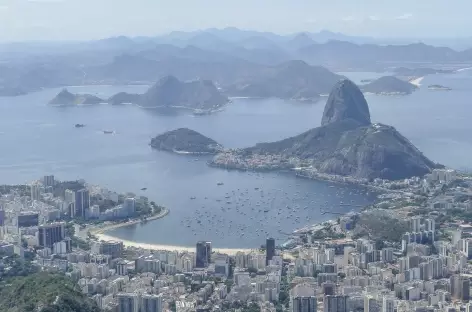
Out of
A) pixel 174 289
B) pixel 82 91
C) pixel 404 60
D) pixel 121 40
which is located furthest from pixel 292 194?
pixel 121 40

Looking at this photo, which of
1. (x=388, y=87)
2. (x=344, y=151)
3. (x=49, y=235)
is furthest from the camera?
(x=388, y=87)

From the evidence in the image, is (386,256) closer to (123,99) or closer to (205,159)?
(205,159)

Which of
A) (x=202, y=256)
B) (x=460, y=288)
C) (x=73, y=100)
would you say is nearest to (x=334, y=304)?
(x=460, y=288)

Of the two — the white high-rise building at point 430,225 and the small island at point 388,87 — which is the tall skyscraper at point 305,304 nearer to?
the white high-rise building at point 430,225

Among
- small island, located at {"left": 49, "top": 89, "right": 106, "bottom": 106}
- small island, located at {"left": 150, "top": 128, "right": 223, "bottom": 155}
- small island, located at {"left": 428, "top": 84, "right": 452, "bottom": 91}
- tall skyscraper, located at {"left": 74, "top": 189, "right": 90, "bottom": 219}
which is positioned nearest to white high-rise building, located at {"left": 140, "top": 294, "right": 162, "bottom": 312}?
tall skyscraper, located at {"left": 74, "top": 189, "right": 90, "bottom": 219}

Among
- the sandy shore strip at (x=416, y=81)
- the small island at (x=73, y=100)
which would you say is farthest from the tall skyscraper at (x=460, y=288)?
the sandy shore strip at (x=416, y=81)
